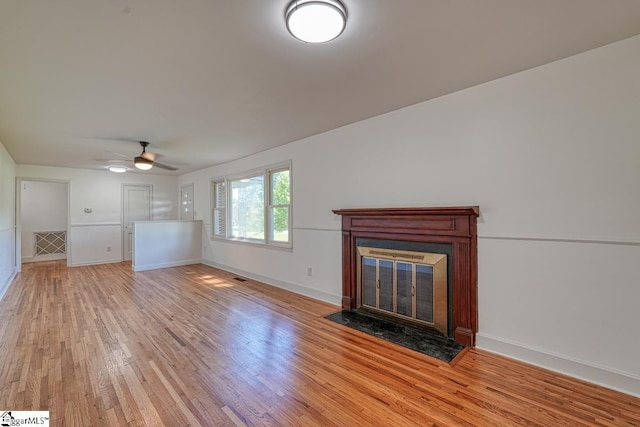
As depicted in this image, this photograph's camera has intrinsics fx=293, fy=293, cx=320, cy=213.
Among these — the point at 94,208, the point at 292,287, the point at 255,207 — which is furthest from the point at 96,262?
the point at 292,287

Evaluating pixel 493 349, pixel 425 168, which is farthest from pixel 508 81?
pixel 493 349

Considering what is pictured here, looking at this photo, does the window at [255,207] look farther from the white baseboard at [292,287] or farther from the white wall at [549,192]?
the white wall at [549,192]

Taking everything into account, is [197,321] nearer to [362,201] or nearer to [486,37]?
[362,201]

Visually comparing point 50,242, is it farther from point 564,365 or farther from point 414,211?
point 564,365

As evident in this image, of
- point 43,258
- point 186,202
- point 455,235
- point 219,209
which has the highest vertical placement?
point 186,202

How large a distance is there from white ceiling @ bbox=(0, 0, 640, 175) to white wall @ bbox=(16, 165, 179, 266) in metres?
3.98

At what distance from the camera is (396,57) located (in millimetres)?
2176

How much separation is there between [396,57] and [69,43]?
2246mm

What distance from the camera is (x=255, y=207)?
571 centimetres

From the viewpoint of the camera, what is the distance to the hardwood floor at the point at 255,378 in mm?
1817

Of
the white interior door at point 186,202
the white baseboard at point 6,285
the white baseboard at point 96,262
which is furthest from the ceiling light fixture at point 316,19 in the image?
the white baseboard at point 96,262

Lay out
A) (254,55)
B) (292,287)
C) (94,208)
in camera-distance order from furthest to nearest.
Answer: (94,208) → (292,287) → (254,55)

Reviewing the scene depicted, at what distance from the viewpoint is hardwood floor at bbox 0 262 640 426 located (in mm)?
1817

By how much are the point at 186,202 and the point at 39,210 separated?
150 inches
